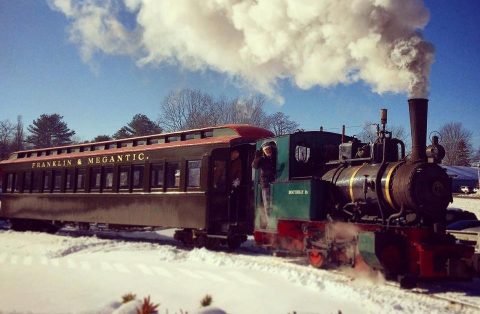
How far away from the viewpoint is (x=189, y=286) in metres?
6.95

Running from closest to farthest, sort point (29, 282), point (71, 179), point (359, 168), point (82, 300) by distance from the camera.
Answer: point (82, 300) → point (29, 282) → point (359, 168) → point (71, 179)

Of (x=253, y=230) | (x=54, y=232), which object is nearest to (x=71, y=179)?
(x=54, y=232)

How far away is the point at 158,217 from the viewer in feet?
40.2

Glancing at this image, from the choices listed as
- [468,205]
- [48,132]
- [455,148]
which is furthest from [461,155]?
[48,132]

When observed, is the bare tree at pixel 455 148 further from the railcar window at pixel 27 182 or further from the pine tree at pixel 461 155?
the railcar window at pixel 27 182

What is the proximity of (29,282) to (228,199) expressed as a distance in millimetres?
5188

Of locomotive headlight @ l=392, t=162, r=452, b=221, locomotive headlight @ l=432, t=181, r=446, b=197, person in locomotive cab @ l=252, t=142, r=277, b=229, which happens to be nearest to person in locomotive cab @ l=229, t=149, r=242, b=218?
person in locomotive cab @ l=252, t=142, r=277, b=229

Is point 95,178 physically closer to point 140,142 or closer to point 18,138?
point 140,142

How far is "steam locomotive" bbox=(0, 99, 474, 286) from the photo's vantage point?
289 inches

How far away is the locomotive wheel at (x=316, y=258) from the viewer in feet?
28.2

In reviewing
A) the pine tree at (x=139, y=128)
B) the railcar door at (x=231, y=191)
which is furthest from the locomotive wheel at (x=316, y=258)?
the pine tree at (x=139, y=128)

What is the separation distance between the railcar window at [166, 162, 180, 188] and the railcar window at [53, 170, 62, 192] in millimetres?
5808

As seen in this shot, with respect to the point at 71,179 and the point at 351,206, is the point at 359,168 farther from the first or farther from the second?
the point at 71,179

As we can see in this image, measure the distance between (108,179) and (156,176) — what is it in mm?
2323
